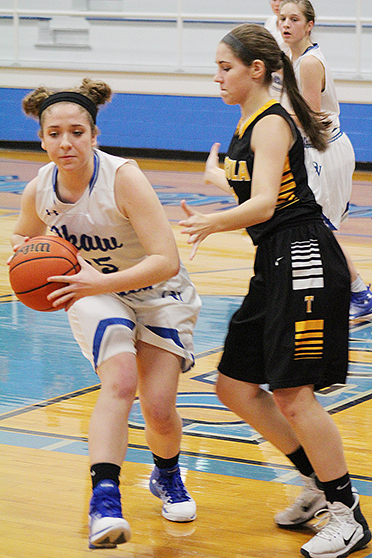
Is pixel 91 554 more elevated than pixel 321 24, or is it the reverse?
pixel 321 24

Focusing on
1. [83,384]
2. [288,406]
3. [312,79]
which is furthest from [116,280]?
[312,79]

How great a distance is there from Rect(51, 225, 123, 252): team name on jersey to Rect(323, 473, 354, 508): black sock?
0.91 metres

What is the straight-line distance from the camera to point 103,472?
2225 mm

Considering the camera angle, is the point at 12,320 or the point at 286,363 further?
the point at 12,320

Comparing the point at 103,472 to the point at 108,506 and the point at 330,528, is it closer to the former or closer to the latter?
the point at 108,506

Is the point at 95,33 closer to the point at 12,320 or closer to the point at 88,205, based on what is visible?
the point at 12,320

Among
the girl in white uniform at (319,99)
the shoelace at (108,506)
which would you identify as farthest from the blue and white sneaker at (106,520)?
the girl in white uniform at (319,99)

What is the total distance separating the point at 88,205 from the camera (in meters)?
2.58

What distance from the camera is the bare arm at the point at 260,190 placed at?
227 centimetres

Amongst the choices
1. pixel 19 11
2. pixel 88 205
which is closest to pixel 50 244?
pixel 88 205

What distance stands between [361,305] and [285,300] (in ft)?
9.23

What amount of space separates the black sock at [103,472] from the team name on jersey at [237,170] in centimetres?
87

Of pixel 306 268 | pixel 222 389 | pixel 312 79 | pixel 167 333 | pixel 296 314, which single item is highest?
pixel 312 79

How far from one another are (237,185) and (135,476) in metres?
1.04
